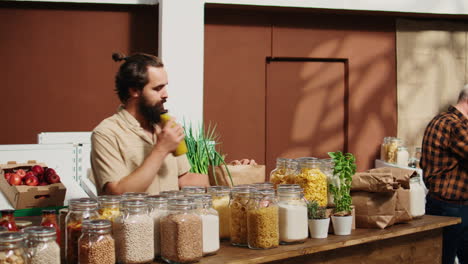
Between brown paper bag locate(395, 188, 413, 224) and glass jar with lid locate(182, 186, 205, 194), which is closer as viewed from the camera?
glass jar with lid locate(182, 186, 205, 194)

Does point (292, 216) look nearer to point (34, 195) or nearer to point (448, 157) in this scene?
point (34, 195)

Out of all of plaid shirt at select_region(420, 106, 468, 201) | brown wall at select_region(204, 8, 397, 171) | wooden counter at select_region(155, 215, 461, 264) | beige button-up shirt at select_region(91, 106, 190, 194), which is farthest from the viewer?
brown wall at select_region(204, 8, 397, 171)

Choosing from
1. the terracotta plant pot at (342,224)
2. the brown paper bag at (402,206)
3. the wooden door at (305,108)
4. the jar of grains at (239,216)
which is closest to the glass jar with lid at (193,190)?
the jar of grains at (239,216)

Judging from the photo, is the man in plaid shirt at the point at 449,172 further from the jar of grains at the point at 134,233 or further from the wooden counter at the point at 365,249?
the jar of grains at the point at 134,233

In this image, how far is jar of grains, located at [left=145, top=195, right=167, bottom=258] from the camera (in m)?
1.90

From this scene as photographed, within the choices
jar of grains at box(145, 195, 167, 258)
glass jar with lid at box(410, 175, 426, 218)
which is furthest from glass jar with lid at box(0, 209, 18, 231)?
glass jar with lid at box(410, 175, 426, 218)

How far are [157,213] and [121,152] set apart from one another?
0.80 m

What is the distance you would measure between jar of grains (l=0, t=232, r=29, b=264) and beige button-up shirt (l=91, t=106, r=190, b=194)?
3.31 feet

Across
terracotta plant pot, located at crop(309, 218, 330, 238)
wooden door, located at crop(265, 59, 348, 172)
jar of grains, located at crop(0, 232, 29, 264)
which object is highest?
wooden door, located at crop(265, 59, 348, 172)

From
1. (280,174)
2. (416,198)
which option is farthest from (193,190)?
(416,198)

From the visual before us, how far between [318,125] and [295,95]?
432 millimetres

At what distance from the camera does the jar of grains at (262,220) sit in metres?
2.06

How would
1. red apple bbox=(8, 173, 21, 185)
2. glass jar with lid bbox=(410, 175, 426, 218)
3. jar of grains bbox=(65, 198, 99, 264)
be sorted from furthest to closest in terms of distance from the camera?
red apple bbox=(8, 173, 21, 185), glass jar with lid bbox=(410, 175, 426, 218), jar of grains bbox=(65, 198, 99, 264)

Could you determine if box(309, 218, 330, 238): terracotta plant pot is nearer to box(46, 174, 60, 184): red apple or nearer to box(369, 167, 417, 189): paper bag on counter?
box(369, 167, 417, 189): paper bag on counter
